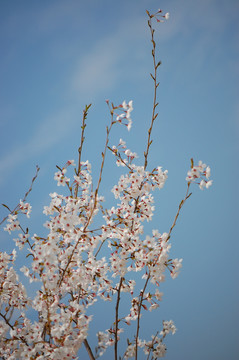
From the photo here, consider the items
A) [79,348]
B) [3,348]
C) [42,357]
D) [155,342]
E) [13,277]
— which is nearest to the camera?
[42,357]

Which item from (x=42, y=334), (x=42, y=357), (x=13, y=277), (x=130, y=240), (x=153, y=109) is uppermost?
(x=153, y=109)

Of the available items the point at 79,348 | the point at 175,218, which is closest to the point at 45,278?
the point at 79,348

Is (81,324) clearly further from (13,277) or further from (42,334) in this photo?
(13,277)

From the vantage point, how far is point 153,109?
9.34 ft

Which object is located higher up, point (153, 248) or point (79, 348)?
point (153, 248)

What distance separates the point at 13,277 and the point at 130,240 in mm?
1237

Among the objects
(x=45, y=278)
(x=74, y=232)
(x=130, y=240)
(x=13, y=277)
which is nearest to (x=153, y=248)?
(x=130, y=240)

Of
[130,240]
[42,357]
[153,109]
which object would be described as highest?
[153,109]

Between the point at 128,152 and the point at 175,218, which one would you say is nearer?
the point at 175,218

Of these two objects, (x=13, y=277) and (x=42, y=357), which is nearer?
(x=42, y=357)

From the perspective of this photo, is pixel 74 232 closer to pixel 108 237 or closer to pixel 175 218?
pixel 108 237

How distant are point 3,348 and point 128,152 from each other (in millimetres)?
2200

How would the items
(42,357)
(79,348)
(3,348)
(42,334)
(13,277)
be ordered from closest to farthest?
(42,357) → (79,348) → (42,334) → (3,348) → (13,277)

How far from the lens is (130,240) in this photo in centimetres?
298
